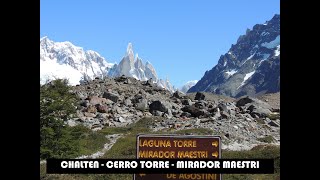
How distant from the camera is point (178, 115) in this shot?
255ft

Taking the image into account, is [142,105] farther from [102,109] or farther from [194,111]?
[194,111]

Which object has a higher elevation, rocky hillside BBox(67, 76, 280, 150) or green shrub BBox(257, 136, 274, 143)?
rocky hillside BBox(67, 76, 280, 150)

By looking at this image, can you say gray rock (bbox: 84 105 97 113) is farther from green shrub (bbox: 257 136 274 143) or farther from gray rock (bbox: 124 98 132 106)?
green shrub (bbox: 257 136 274 143)

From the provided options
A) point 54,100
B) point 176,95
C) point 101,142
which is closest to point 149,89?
point 176,95

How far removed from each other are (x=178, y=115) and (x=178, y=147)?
2533 inches

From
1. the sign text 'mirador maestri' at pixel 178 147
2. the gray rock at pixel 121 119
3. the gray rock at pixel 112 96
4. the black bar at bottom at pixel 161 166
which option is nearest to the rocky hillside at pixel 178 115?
the gray rock at pixel 112 96

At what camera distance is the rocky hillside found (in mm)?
59438

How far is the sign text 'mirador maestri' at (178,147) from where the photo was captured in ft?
44.1

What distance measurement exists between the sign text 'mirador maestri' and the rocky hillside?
36.3m

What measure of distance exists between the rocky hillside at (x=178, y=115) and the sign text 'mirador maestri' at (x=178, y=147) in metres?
36.3

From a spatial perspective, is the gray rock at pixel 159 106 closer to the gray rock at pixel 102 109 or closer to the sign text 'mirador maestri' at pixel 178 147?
the gray rock at pixel 102 109

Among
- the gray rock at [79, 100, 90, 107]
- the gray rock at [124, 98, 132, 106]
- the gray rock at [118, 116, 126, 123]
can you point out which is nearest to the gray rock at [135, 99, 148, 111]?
the gray rock at [124, 98, 132, 106]
